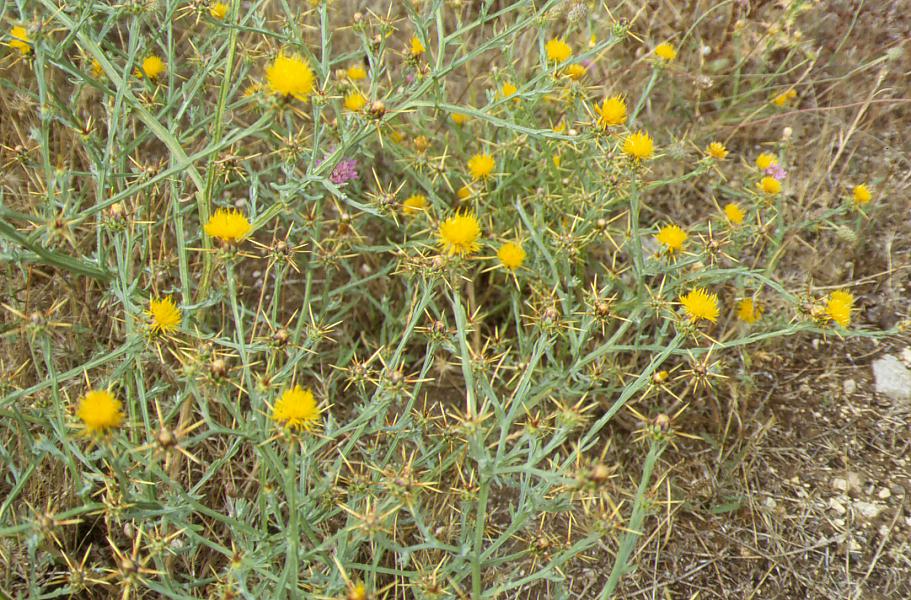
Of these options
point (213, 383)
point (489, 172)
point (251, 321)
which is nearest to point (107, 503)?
point (213, 383)

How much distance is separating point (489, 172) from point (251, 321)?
2.88 feet

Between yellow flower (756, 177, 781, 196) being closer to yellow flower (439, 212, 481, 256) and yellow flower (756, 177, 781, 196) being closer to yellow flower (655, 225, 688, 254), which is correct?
yellow flower (655, 225, 688, 254)

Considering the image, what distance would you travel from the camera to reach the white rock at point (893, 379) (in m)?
2.15

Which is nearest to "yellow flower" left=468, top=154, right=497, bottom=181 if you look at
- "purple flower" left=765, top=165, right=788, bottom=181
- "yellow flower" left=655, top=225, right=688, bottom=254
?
"yellow flower" left=655, top=225, right=688, bottom=254

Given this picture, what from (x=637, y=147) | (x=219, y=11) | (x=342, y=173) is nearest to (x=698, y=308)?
(x=637, y=147)

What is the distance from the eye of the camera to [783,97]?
8.78 feet

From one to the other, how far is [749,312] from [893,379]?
1.63 ft

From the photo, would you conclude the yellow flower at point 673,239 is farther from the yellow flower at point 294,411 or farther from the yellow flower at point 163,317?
the yellow flower at point 163,317

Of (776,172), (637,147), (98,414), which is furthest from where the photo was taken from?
(776,172)

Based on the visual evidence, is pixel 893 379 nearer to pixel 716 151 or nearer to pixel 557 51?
pixel 716 151

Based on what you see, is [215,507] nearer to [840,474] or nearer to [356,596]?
[356,596]

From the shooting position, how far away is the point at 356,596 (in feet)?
4.11

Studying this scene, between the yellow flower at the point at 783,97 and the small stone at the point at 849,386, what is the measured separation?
109cm

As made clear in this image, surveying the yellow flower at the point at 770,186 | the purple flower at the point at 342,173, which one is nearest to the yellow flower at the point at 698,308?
the yellow flower at the point at 770,186
